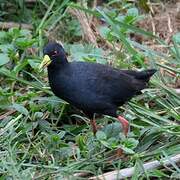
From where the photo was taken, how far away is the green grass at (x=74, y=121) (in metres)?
4.72

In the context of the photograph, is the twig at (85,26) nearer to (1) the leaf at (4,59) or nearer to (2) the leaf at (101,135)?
(1) the leaf at (4,59)

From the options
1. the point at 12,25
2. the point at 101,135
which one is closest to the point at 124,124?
the point at 101,135

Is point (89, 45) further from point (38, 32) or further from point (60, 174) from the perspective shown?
point (60, 174)

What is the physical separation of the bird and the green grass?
18cm

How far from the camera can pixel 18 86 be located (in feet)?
19.4

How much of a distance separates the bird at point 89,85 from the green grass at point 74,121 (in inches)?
7.1

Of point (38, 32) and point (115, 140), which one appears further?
point (38, 32)

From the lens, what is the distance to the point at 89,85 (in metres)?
4.94

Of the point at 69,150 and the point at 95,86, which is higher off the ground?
the point at 95,86

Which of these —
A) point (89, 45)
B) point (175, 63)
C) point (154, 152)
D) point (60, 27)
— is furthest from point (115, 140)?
point (60, 27)

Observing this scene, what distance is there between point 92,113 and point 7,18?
2368 millimetres

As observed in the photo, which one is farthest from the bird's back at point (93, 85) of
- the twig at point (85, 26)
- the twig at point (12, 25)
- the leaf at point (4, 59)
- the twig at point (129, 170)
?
the twig at point (12, 25)

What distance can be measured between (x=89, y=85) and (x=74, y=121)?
2.21 feet

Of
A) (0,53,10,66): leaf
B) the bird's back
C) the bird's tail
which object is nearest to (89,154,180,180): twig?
the bird's back
